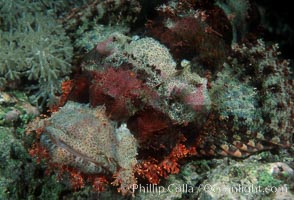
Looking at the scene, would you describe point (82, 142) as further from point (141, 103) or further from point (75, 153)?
point (141, 103)

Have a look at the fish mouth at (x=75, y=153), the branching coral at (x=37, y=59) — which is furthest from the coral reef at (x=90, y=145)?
the branching coral at (x=37, y=59)

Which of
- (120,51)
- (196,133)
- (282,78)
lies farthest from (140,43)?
(282,78)

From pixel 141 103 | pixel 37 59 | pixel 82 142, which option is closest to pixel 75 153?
pixel 82 142

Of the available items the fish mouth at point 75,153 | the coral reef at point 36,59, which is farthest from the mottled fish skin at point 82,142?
the coral reef at point 36,59

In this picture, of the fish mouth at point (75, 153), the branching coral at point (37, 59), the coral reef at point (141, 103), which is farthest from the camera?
the branching coral at point (37, 59)

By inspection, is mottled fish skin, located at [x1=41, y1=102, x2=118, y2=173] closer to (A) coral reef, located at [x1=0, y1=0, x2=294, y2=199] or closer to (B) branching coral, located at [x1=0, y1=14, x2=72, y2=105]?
(A) coral reef, located at [x1=0, y1=0, x2=294, y2=199]

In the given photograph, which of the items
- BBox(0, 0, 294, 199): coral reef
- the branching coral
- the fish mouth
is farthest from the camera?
the branching coral

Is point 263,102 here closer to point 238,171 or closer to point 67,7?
point 238,171

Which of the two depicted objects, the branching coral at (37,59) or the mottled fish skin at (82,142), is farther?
the branching coral at (37,59)

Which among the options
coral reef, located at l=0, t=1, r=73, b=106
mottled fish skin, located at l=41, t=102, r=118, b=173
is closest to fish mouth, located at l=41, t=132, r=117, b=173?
mottled fish skin, located at l=41, t=102, r=118, b=173

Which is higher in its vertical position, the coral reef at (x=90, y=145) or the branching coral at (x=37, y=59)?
the coral reef at (x=90, y=145)

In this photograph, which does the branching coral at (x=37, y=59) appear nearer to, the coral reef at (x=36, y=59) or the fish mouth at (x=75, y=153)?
the coral reef at (x=36, y=59)

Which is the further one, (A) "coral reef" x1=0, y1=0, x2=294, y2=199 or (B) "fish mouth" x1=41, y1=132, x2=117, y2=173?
(A) "coral reef" x1=0, y1=0, x2=294, y2=199

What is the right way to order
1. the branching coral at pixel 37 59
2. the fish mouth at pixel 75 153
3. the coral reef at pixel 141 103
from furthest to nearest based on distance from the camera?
1. the branching coral at pixel 37 59
2. the coral reef at pixel 141 103
3. the fish mouth at pixel 75 153
